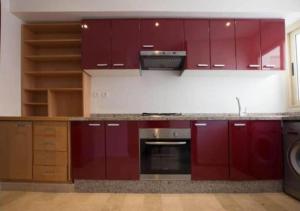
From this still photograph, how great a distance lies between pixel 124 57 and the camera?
329 centimetres

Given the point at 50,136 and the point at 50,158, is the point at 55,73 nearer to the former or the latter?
the point at 50,136

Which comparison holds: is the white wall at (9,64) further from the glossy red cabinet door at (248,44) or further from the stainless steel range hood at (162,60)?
the glossy red cabinet door at (248,44)

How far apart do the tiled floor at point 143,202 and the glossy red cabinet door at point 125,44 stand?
1579 mm

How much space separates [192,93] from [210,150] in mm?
942

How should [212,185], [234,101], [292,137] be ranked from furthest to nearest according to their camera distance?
[234,101], [212,185], [292,137]

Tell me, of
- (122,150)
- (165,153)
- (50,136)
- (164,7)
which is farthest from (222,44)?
(50,136)

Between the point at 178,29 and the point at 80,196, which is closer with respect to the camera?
the point at 80,196

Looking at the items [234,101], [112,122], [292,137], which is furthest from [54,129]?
[292,137]

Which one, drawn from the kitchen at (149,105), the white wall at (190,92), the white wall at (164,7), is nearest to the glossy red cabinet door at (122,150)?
the kitchen at (149,105)

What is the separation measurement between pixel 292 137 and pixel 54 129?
2.60 metres

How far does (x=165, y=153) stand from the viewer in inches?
117

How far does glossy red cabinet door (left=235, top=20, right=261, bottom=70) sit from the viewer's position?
3.29 metres

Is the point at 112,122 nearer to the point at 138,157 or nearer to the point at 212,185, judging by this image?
the point at 138,157

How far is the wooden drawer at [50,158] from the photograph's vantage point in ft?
9.80
